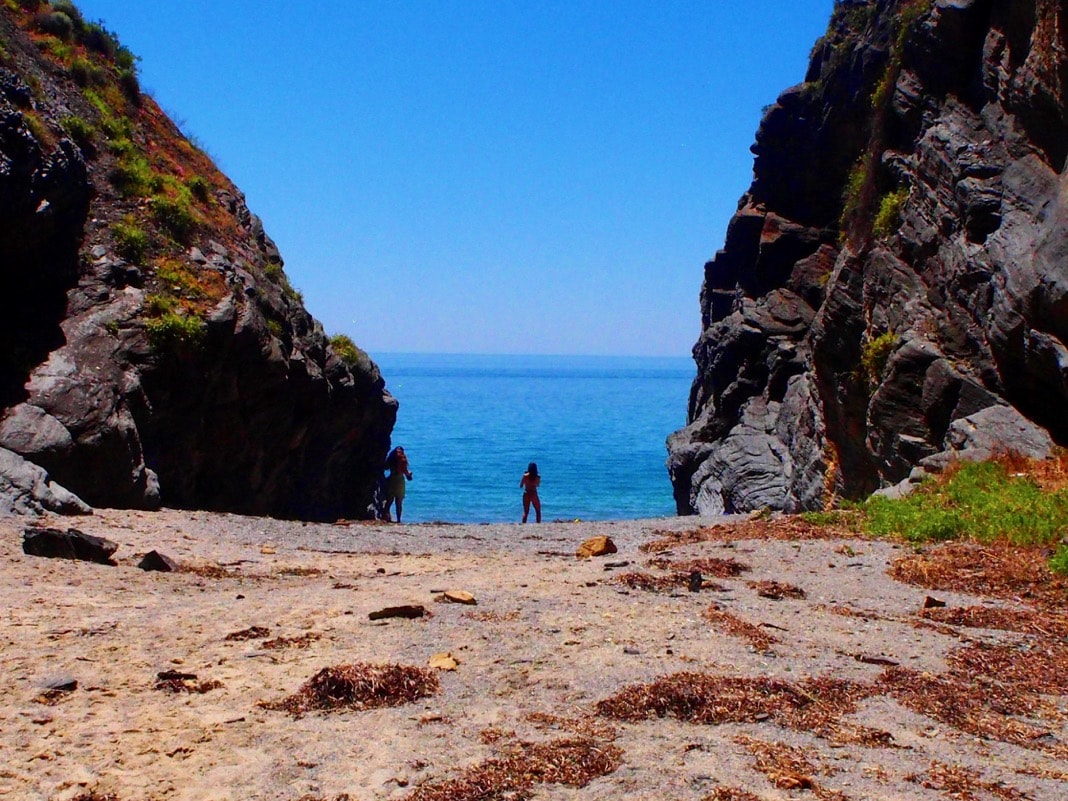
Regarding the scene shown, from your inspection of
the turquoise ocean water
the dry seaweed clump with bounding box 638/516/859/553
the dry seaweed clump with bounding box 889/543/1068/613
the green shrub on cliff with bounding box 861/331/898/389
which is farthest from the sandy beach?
the turquoise ocean water

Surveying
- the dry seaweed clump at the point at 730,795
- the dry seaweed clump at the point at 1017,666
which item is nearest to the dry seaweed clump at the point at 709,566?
the dry seaweed clump at the point at 1017,666

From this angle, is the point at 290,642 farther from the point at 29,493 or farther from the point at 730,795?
the point at 29,493

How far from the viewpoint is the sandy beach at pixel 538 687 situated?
17.3 ft

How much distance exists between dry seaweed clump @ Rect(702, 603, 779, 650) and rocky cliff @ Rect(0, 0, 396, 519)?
11.9 m

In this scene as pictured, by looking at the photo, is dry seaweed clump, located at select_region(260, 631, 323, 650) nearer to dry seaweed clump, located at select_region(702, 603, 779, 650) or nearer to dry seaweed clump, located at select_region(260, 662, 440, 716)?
dry seaweed clump, located at select_region(260, 662, 440, 716)

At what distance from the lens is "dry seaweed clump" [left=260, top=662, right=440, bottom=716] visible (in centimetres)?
650

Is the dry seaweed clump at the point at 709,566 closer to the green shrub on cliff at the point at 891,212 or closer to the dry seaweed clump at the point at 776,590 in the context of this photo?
the dry seaweed clump at the point at 776,590

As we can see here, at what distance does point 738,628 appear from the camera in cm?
845

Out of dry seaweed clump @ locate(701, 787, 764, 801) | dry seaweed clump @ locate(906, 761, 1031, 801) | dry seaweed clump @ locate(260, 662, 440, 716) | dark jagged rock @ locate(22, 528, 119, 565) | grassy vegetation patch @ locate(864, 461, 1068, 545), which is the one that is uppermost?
grassy vegetation patch @ locate(864, 461, 1068, 545)

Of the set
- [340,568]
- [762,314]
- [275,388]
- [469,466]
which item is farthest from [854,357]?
[469,466]

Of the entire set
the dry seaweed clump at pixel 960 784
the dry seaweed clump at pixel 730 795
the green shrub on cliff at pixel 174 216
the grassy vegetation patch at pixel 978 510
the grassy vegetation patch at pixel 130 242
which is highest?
the green shrub on cliff at pixel 174 216

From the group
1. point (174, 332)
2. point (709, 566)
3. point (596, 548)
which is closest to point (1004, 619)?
point (709, 566)

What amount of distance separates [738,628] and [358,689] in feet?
11.6

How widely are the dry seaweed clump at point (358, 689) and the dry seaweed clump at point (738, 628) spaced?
277 cm
